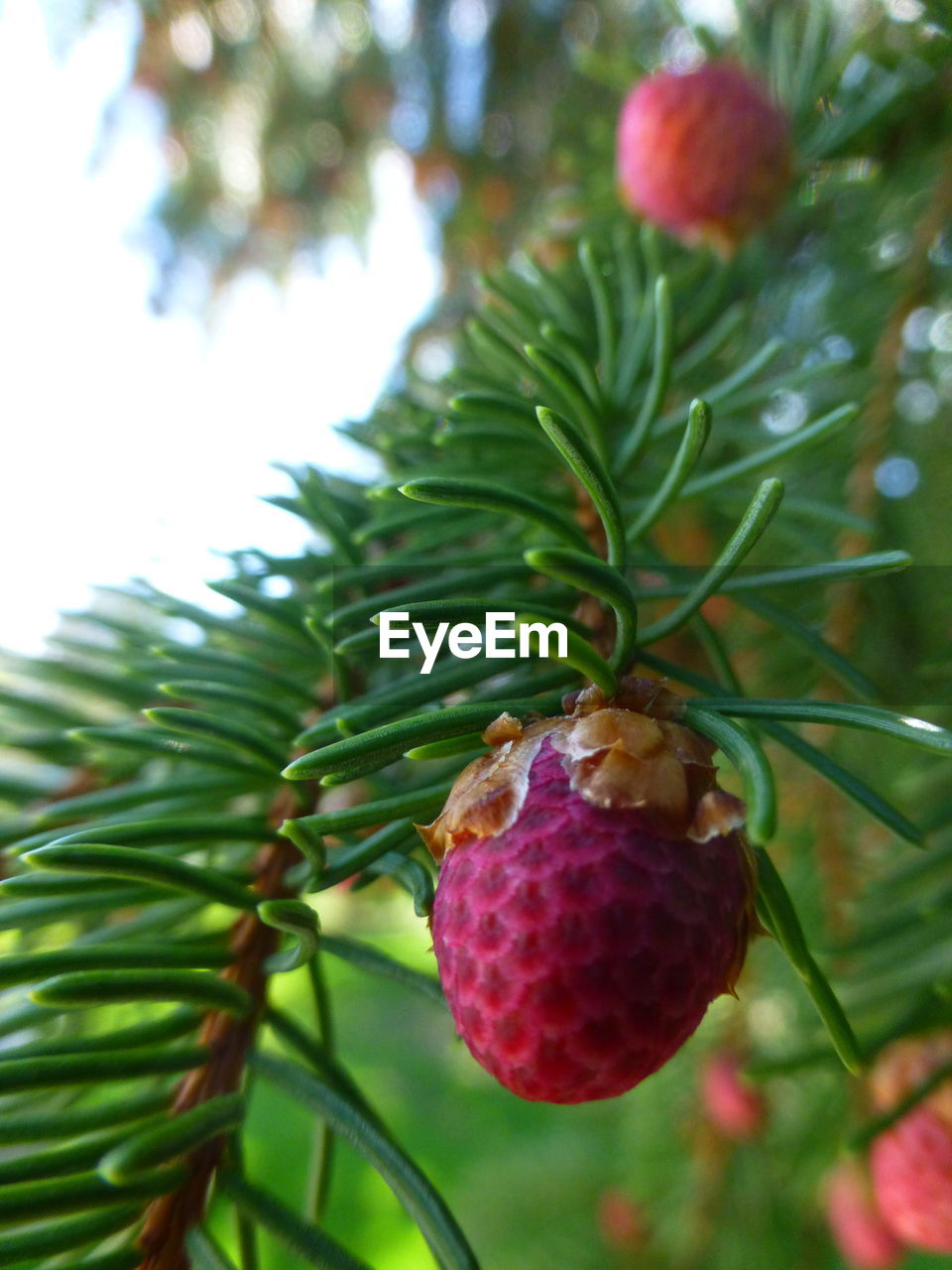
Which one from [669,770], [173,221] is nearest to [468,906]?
[669,770]

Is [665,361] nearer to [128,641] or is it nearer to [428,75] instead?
[128,641]

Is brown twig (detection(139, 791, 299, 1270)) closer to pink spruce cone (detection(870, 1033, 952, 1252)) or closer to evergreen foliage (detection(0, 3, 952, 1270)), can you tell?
evergreen foliage (detection(0, 3, 952, 1270))

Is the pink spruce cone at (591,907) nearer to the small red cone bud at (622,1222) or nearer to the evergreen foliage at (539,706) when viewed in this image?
the evergreen foliage at (539,706)

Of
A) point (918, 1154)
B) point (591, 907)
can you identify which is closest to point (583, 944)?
point (591, 907)

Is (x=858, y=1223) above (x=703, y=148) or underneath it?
underneath

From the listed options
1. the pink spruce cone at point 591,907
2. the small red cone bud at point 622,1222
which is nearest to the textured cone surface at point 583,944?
the pink spruce cone at point 591,907

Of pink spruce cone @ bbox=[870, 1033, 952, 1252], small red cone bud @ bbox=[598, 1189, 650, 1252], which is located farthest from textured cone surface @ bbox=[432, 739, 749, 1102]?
small red cone bud @ bbox=[598, 1189, 650, 1252]

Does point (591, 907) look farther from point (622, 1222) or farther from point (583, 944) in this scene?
point (622, 1222)
